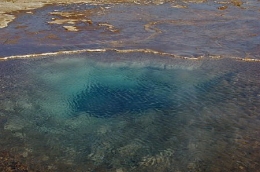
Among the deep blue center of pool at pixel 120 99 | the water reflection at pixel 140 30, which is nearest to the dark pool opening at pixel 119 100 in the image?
the deep blue center of pool at pixel 120 99

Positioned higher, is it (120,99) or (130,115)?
(120,99)

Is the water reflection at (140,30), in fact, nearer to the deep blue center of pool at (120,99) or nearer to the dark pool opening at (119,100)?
the deep blue center of pool at (120,99)

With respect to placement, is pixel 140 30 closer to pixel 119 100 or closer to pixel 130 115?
pixel 119 100

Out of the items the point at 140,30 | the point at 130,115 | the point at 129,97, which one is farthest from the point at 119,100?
the point at 140,30

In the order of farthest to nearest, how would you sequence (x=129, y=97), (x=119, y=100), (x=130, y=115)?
(x=129, y=97)
(x=119, y=100)
(x=130, y=115)

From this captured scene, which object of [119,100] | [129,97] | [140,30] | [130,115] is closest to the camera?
[130,115]

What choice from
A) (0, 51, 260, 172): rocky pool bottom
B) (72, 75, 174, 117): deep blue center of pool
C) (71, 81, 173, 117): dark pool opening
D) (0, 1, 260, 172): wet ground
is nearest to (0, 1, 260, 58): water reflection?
(0, 1, 260, 172): wet ground

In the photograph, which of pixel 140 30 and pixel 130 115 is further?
pixel 140 30

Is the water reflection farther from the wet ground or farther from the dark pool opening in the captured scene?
the dark pool opening
